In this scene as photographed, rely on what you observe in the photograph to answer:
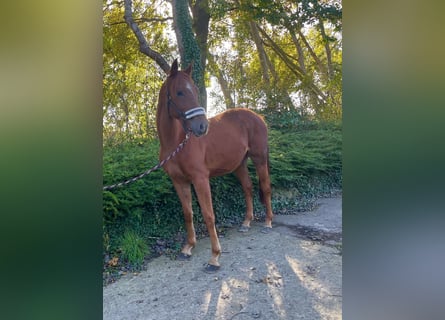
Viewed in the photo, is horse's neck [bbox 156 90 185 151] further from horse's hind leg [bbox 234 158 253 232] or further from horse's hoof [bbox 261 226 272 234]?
horse's hoof [bbox 261 226 272 234]

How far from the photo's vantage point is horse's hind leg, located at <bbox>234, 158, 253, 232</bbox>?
1.98 meters

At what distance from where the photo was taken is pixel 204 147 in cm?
204

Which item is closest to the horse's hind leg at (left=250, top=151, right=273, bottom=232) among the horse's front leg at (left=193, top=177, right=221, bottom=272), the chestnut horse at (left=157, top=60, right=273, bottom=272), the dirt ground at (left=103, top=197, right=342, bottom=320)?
the chestnut horse at (left=157, top=60, right=273, bottom=272)

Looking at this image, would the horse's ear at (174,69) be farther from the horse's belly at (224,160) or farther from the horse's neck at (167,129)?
the horse's belly at (224,160)

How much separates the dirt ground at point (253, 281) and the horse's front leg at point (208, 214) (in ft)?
0.14

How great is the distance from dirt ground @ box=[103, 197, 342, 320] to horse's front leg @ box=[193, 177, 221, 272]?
1.6 inches

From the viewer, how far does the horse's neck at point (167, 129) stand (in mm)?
1810

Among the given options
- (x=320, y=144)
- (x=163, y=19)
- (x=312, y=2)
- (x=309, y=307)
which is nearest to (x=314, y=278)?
(x=309, y=307)

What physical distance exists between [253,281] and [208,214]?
49 cm

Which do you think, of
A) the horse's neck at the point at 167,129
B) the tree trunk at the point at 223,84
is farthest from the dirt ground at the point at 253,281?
the tree trunk at the point at 223,84

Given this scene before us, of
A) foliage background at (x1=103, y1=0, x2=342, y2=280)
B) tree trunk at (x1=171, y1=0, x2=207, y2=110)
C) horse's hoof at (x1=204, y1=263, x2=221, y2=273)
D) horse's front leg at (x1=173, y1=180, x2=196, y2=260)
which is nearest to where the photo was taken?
foliage background at (x1=103, y1=0, x2=342, y2=280)

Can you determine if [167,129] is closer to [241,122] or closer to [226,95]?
[226,95]

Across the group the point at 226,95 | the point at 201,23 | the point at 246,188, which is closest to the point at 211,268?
the point at 246,188

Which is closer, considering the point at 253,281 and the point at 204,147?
the point at 253,281
